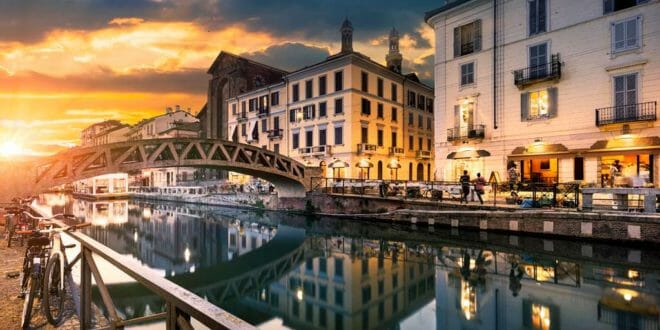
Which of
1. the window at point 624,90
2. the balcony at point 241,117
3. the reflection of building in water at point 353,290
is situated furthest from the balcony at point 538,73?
the balcony at point 241,117

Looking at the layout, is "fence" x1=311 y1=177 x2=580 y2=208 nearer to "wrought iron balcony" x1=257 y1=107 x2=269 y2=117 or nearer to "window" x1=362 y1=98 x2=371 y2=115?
"window" x1=362 y1=98 x2=371 y2=115

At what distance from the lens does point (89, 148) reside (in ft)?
62.5

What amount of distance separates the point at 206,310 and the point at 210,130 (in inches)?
2271

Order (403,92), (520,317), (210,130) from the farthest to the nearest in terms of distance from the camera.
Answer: (210,130) < (403,92) < (520,317)

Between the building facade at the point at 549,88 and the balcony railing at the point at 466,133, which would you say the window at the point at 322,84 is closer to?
the building facade at the point at 549,88

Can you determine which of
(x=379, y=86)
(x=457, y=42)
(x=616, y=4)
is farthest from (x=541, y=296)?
(x=379, y=86)

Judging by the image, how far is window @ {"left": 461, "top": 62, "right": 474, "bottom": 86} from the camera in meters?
25.7

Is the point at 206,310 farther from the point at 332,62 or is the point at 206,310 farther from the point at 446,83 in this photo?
the point at 332,62

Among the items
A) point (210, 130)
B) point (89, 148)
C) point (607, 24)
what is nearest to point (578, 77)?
point (607, 24)

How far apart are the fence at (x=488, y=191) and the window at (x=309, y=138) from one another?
9638 mm

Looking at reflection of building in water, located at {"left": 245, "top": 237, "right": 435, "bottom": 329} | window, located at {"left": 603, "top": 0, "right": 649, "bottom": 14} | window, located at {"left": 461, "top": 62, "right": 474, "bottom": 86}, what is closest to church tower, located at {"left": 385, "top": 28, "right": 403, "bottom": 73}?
window, located at {"left": 461, "top": 62, "right": 474, "bottom": 86}

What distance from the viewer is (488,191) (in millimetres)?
22109

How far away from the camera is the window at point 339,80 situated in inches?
1425

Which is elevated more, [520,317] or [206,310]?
[206,310]
